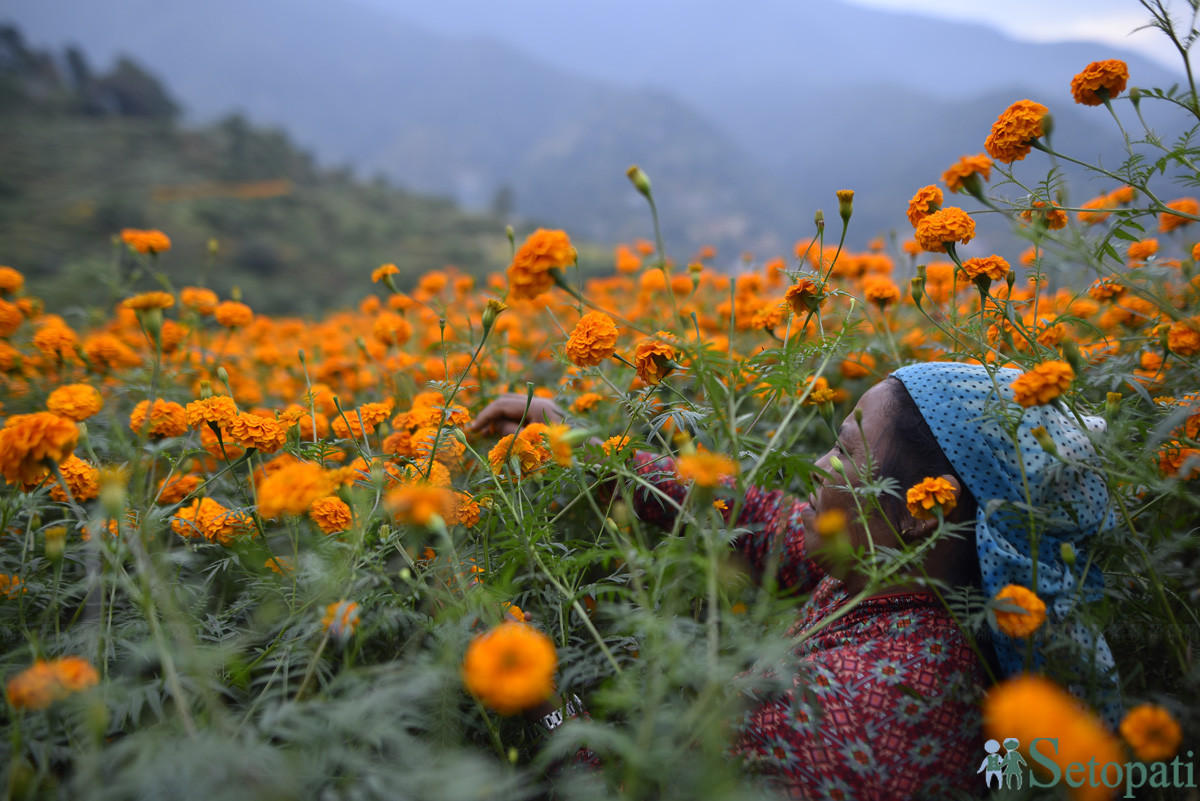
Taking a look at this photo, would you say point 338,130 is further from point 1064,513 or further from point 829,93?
point 1064,513

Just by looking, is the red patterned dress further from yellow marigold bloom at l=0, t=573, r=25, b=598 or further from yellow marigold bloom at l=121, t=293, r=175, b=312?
yellow marigold bloom at l=0, t=573, r=25, b=598

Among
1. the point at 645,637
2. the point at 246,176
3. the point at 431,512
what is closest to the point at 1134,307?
the point at 645,637

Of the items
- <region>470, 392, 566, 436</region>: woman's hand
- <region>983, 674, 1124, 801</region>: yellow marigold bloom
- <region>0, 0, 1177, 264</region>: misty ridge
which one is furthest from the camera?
<region>0, 0, 1177, 264</region>: misty ridge

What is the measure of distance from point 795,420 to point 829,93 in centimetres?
9861

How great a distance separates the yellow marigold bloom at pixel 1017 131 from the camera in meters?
1.28

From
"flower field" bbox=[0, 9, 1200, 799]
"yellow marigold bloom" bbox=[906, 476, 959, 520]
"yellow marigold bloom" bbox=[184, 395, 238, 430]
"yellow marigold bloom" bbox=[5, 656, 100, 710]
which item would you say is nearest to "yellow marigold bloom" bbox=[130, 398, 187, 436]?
"flower field" bbox=[0, 9, 1200, 799]

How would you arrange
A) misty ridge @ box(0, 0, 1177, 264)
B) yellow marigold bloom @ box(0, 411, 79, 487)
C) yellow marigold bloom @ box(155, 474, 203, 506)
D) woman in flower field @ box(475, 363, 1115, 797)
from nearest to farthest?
1. yellow marigold bloom @ box(0, 411, 79, 487)
2. woman in flower field @ box(475, 363, 1115, 797)
3. yellow marigold bloom @ box(155, 474, 203, 506)
4. misty ridge @ box(0, 0, 1177, 264)

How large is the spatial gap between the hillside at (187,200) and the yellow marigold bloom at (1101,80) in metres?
14.7

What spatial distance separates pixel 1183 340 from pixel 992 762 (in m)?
1.03

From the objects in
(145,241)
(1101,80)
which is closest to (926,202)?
(1101,80)

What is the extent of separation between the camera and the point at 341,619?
2.74 ft

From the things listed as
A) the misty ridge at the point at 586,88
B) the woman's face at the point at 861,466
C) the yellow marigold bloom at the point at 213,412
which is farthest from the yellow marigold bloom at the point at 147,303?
the misty ridge at the point at 586,88

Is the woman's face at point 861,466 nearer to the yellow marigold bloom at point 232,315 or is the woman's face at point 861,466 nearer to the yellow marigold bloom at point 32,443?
the yellow marigold bloom at point 32,443

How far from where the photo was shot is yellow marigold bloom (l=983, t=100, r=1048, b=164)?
128cm
